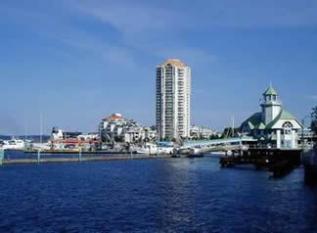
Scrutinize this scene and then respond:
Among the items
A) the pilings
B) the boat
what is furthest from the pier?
the boat

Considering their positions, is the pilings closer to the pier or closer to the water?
the pier

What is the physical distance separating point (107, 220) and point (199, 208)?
10.0 metres

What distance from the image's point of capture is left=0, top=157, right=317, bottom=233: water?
4084 centimetres

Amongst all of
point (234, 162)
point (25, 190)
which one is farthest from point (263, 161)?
point (25, 190)

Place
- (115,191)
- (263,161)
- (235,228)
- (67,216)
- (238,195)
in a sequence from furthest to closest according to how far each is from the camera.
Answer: (263,161)
(115,191)
(238,195)
(67,216)
(235,228)

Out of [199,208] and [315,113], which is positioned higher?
[315,113]

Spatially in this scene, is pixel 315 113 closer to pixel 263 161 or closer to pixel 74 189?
pixel 263 161

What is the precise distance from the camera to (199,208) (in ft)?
166

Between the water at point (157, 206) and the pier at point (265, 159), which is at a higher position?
the pier at point (265, 159)

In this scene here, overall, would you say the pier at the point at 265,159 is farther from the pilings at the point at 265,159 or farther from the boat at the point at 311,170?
the boat at the point at 311,170

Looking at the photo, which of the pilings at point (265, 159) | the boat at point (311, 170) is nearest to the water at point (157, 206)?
the boat at point (311, 170)

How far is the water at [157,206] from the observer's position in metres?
40.8

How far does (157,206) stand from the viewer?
51.9 meters

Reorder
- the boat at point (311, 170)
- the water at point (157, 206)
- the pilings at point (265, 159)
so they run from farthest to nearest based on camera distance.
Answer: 1. the pilings at point (265, 159)
2. the boat at point (311, 170)
3. the water at point (157, 206)
